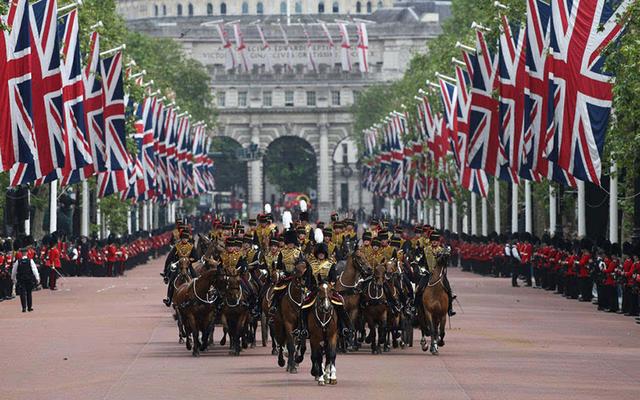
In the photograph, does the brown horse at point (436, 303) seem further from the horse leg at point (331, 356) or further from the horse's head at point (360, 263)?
the horse leg at point (331, 356)

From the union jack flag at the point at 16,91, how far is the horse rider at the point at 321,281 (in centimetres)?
1693

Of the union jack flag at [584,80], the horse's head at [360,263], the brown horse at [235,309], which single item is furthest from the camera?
the union jack flag at [584,80]

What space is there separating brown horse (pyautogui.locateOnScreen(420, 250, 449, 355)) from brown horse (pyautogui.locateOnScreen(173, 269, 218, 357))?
3889 mm

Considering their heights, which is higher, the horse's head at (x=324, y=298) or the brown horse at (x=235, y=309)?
the horse's head at (x=324, y=298)

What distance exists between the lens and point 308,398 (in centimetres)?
2948

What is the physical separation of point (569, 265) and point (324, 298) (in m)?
29.3

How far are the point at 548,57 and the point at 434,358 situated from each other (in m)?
17.6

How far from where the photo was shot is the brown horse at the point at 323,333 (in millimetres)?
31609

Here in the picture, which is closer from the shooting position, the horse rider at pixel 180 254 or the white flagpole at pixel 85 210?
the horse rider at pixel 180 254

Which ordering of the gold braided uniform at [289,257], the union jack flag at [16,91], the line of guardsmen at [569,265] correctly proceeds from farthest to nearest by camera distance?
the line of guardsmen at [569,265] → the union jack flag at [16,91] → the gold braided uniform at [289,257]

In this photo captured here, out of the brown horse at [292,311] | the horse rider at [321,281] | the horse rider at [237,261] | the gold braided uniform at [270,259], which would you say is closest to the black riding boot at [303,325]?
the horse rider at [321,281]

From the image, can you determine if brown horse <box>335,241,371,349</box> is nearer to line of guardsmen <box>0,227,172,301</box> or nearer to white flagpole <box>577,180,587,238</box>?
line of guardsmen <box>0,227,172,301</box>

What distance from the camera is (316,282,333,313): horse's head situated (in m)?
32.0

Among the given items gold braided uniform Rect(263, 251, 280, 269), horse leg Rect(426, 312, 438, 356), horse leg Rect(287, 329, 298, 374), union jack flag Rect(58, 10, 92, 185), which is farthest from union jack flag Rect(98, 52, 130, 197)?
horse leg Rect(287, 329, 298, 374)
